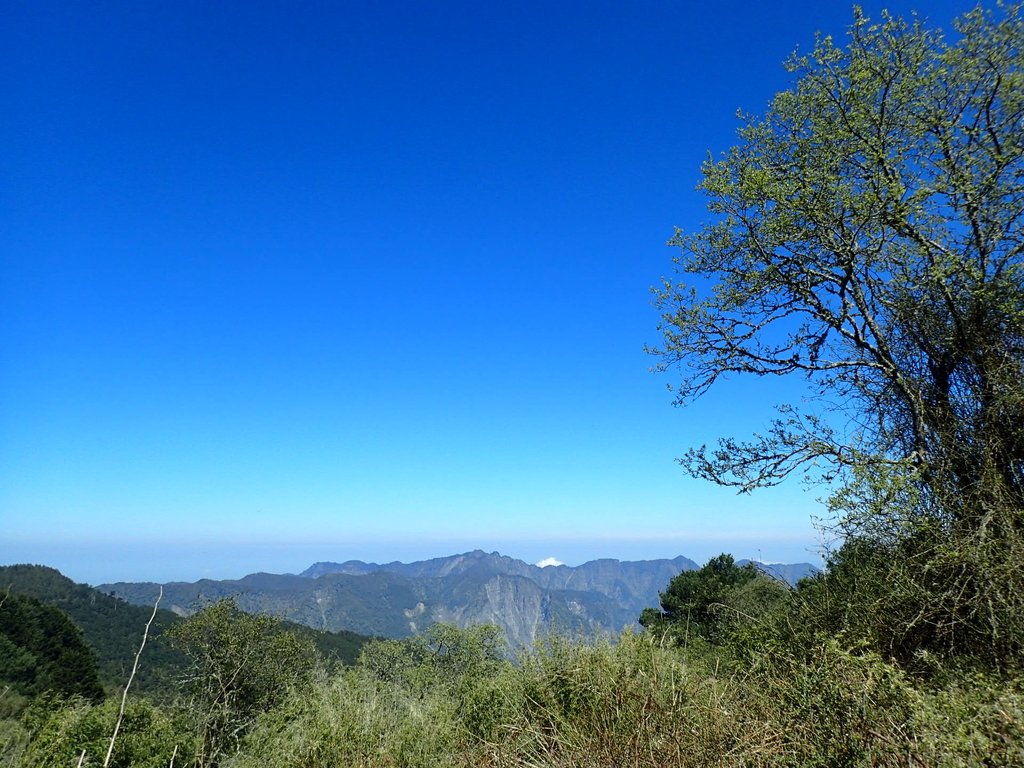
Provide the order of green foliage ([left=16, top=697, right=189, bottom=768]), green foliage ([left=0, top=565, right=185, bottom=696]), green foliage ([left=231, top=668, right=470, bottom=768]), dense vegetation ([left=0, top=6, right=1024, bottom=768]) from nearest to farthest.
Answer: dense vegetation ([left=0, top=6, right=1024, bottom=768]) < green foliage ([left=231, top=668, right=470, bottom=768]) < green foliage ([left=16, top=697, right=189, bottom=768]) < green foliage ([left=0, top=565, right=185, bottom=696])

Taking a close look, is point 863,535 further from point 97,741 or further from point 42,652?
point 42,652

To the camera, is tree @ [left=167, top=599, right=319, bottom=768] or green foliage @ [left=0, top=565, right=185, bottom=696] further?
green foliage @ [left=0, top=565, right=185, bottom=696]

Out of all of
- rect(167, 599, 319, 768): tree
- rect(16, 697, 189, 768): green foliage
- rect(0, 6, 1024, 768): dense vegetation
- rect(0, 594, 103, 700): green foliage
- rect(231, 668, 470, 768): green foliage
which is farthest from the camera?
rect(0, 594, 103, 700): green foliage

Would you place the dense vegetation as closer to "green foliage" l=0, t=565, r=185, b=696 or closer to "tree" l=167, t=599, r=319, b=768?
"tree" l=167, t=599, r=319, b=768

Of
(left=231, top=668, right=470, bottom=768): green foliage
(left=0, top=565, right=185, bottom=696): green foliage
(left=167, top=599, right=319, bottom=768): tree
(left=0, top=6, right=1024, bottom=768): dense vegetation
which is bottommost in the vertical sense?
(left=0, top=565, right=185, bottom=696): green foliage

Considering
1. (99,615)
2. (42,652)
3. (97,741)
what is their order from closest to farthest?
(97,741), (42,652), (99,615)

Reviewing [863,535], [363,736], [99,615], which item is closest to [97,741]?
[363,736]

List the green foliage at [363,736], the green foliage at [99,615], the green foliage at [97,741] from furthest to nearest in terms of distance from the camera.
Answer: the green foliage at [99,615], the green foliage at [97,741], the green foliage at [363,736]

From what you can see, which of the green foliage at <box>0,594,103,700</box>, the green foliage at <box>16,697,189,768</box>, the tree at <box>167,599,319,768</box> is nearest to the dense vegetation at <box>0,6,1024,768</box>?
the green foliage at <box>16,697,189,768</box>

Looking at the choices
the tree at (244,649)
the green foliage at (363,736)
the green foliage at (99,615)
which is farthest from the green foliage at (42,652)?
the green foliage at (363,736)

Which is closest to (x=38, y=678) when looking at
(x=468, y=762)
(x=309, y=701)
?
(x=309, y=701)

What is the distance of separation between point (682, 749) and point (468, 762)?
274cm

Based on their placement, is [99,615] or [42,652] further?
[99,615]

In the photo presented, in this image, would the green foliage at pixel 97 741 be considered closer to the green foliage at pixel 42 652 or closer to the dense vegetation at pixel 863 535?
the dense vegetation at pixel 863 535
